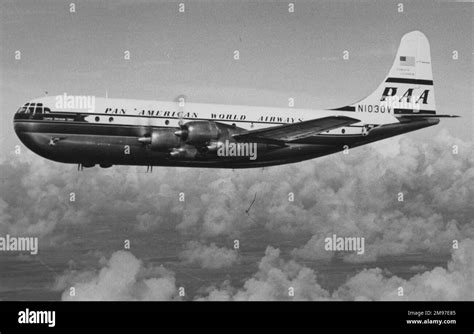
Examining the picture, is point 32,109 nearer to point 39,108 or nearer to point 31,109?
point 31,109

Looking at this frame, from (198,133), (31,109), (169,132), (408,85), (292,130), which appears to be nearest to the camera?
(198,133)

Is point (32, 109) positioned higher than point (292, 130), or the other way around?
point (32, 109)

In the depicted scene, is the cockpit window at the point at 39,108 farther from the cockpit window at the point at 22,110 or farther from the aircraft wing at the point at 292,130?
the aircraft wing at the point at 292,130

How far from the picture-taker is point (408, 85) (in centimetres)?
2552

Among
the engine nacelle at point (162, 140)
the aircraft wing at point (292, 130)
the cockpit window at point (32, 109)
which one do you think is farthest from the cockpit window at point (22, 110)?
the aircraft wing at point (292, 130)

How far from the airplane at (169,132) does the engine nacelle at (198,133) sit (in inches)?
1.1

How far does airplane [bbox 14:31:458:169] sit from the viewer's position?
823 inches

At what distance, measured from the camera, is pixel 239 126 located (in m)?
22.2

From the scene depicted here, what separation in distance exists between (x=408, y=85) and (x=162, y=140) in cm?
968

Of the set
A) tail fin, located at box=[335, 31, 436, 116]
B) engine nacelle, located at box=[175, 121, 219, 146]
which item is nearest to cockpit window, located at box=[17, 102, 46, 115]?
engine nacelle, located at box=[175, 121, 219, 146]

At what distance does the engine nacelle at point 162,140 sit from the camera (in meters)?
21.0

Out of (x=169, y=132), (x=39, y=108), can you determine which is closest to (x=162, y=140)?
(x=169, y=132)

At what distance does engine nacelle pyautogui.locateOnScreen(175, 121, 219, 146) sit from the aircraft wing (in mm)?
955
